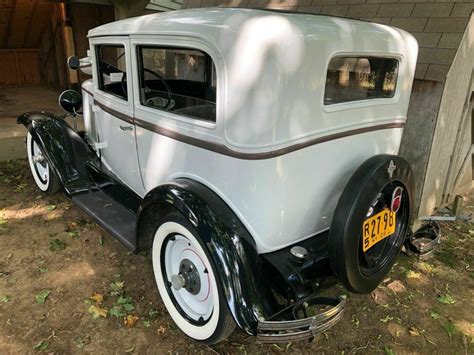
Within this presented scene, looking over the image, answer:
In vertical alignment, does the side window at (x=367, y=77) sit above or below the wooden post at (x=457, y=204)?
above

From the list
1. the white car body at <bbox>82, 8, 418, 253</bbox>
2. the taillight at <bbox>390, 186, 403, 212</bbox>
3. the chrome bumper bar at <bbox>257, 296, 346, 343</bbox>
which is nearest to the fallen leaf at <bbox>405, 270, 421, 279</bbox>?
the taillight at <bbox>390, 186, 403, 212</bbox>

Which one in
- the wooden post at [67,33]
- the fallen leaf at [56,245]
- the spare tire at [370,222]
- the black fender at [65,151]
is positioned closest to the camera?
the spare tire at [370,222]

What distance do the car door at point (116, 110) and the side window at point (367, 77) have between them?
1387mm

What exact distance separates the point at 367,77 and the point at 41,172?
3.35 metres

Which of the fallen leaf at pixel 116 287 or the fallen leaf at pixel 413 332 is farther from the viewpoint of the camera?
the fallen leaf at pixel 116 287

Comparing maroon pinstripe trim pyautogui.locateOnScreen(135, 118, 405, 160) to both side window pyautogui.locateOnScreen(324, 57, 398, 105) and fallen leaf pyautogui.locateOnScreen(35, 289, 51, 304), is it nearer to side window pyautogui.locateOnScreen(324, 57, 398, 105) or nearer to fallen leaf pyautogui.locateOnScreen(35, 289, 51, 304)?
side window pyautogui.locateOnScreen(324, 57, 398, 105)

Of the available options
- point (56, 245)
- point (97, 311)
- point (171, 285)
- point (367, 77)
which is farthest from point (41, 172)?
point (367, 77)

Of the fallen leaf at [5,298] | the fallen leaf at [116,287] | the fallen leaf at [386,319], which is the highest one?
the fallen leaf at [5,298]

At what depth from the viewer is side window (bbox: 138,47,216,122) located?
2.32m

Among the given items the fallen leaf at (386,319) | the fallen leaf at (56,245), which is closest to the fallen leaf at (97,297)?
the fallen leaf at (56,245)

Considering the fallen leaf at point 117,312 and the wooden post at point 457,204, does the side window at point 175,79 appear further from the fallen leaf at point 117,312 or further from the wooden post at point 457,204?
the wooden post at point 457,204

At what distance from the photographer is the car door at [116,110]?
8.73ft

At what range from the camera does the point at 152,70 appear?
2.57m

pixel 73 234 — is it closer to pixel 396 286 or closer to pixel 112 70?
pixel 112 70
